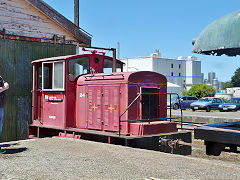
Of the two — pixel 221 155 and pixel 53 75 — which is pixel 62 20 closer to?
pixel 53 75

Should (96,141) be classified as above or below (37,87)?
below

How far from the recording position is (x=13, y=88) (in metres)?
11.9

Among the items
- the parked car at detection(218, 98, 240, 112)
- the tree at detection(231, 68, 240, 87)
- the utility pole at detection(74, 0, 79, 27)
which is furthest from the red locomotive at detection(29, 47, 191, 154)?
the tree at detection(231, 68, 240, 87)

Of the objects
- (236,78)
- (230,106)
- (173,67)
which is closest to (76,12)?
(230,106)

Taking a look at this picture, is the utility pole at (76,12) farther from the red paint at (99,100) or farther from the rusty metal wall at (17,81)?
the red paint at (99,100)

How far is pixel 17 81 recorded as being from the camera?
1192 centimetres

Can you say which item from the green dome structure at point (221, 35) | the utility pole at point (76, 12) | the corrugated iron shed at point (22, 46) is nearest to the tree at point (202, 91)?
the utility pole at point (76, 12)

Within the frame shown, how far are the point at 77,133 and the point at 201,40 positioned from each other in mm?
4488

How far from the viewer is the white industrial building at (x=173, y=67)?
82.0 metres

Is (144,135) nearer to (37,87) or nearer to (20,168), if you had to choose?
(20,168)

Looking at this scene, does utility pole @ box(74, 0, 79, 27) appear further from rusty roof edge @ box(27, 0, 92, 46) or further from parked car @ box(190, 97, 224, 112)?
parked car @ box(190, 97, 224, 112)

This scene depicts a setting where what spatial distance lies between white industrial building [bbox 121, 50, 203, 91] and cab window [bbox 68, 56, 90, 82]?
7072 centimetres

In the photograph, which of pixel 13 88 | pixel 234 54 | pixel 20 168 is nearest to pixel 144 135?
pixel 234 54

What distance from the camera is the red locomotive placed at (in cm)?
834
